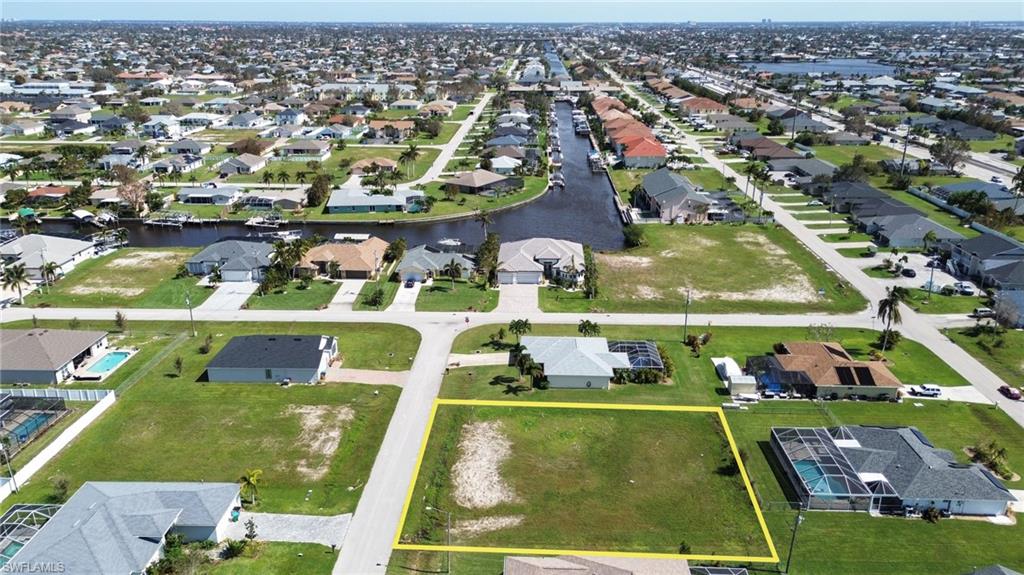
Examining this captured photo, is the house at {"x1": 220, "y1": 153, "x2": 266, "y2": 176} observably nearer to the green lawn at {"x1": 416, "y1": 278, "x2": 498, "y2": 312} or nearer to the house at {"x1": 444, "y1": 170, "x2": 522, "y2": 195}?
the house at {"x1": 444, "y1": 170, "x2": 522, "y2": 195}

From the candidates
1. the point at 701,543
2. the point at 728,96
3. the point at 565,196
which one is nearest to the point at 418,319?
the point at 701,543

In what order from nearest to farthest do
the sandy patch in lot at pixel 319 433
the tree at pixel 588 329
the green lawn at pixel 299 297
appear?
the sandy patch in lot at pixel 319 433
the tree at pixel 588 329
the green lawn at pixel 299 297

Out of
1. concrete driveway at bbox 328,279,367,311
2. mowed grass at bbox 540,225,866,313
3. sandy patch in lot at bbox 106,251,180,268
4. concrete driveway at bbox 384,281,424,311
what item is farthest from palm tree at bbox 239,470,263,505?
sandy patch in lot at bbox 106,251,180,268

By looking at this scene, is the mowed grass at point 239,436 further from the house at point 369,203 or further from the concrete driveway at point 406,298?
the house at point 369,203

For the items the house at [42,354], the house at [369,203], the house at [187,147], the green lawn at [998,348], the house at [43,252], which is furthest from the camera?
the house at [187,147]

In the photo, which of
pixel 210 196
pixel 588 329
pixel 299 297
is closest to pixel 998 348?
pixel 588 329

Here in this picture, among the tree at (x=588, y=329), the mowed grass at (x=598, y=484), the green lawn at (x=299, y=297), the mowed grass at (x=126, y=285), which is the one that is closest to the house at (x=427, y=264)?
the green lawn at (x=299, y=297)
